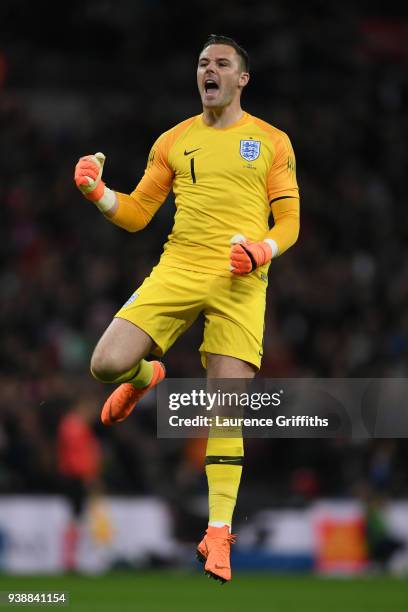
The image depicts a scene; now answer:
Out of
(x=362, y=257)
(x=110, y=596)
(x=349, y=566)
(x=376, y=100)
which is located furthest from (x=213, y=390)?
(x=376, y=100)

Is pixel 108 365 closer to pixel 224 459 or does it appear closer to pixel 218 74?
pixel 224 459

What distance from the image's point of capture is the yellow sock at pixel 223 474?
7.17m

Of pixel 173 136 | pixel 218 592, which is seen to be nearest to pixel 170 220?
pixel 218 592

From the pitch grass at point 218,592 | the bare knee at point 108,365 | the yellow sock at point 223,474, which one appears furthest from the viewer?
the pitch grass at point 218,592

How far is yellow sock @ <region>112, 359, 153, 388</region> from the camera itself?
7257 mm

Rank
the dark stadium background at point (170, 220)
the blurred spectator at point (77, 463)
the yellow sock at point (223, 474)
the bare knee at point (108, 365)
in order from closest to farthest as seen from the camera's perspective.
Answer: the bare knee at point (108, 365), the yellow sock at point (223, 474), the blurred spectator at point (77, 463), the dark stadium background at point (170, 220)

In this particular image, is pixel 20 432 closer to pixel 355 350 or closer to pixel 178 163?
pixel 355 350

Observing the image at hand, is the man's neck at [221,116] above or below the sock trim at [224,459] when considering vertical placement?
above

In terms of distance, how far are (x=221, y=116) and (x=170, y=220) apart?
8.76m

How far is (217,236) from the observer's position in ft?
24.0

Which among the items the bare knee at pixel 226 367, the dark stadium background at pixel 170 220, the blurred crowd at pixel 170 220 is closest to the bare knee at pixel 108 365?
the bare knee at pixel 226 367

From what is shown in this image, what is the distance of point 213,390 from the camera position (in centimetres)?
722

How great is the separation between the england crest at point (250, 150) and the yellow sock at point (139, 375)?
4.04 feet

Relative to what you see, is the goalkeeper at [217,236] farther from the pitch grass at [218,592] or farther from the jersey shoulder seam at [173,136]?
the pitch grass at [218,592]
